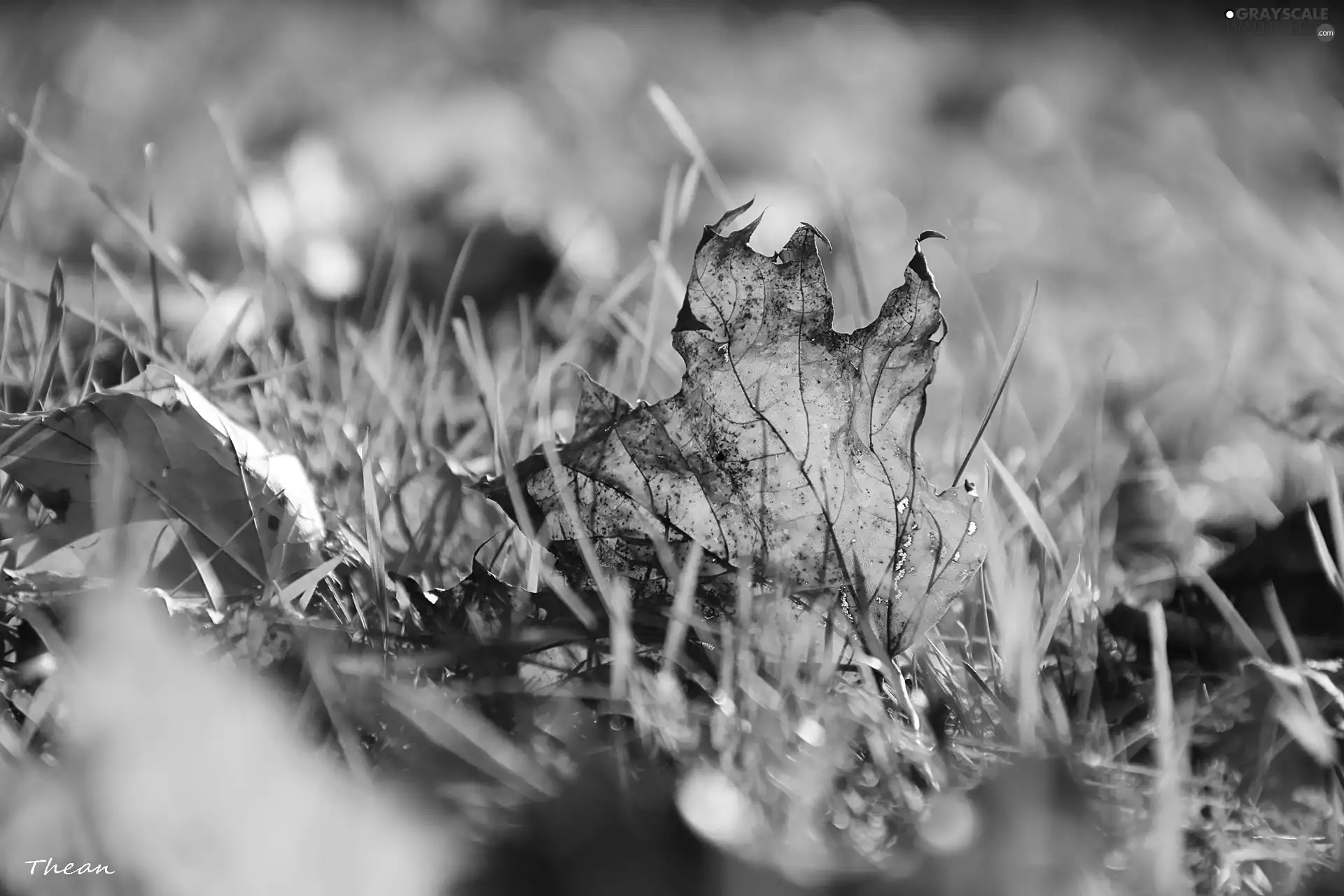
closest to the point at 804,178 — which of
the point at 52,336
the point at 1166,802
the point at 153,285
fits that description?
the point at 153,285

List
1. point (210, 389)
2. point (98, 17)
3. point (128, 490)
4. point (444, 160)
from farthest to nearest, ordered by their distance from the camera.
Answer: point (98, 17), point (444, 160), point (210, 389), point (128, 490)

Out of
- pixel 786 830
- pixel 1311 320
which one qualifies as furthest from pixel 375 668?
pixel 1311 320

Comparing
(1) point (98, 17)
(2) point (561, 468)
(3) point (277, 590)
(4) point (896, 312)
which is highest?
(1) point (98, 17)

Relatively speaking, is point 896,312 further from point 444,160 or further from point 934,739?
point 444,160

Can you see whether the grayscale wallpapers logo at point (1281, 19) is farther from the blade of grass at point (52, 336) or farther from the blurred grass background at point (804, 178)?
the blade of grass at point (52, 336)

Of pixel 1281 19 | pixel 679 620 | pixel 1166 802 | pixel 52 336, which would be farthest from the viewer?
pixel 1281 19

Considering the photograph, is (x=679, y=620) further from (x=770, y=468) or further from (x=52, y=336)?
(x=52, y=336)

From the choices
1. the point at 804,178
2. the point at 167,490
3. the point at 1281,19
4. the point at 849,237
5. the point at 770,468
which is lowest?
the point at 167,490

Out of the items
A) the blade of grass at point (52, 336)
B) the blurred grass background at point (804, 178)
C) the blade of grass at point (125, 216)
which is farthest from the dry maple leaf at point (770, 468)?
the blade of grass at point (125, 216)
